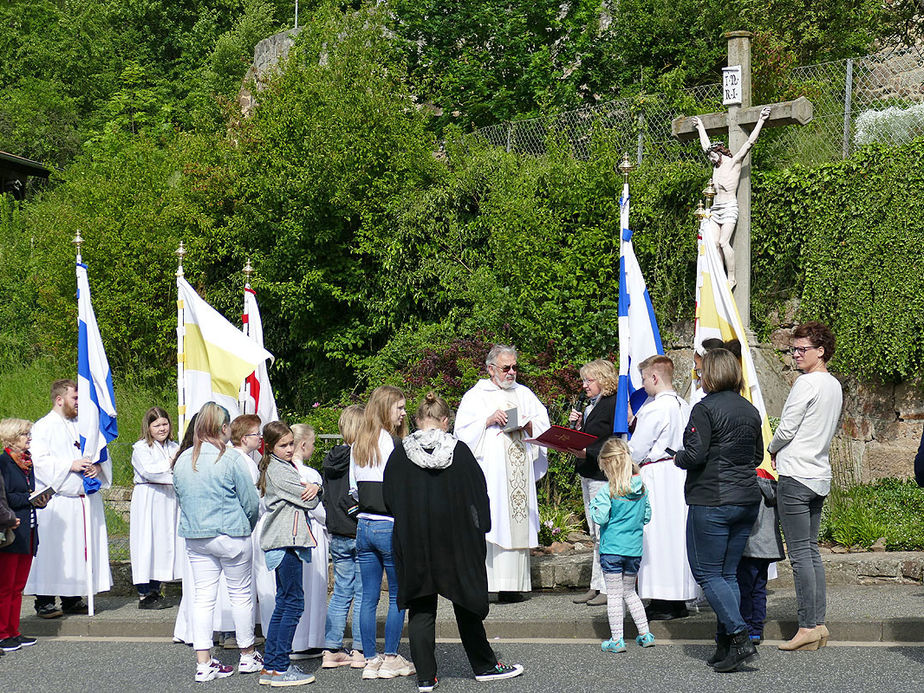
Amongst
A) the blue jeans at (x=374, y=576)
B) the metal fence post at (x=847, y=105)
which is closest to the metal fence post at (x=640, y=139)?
the metal fence post at (x=847, y=105)

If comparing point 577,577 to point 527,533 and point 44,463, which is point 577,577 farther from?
point 44,463

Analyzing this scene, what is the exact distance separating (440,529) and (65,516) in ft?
15.2

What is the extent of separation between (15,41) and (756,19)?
3183 cm

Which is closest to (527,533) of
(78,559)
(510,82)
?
(78,559)

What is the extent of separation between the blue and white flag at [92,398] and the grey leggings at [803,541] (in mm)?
6030

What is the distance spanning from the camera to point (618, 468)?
291 inches

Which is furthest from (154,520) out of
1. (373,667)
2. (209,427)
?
(373,667)

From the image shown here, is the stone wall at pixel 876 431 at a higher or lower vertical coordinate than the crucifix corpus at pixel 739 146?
lower

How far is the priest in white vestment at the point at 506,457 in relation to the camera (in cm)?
925

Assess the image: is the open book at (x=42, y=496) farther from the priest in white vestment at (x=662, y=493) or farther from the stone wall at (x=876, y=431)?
the stone wall at (x=876, y=431)

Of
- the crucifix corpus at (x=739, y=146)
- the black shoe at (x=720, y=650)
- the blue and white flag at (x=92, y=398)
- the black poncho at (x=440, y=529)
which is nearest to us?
the black poncho at (x=440, y=529)

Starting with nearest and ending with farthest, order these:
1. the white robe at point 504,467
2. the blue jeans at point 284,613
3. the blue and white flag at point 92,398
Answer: the blue jeans at point 284,613 < the white robe at point 504,467 < the blue and white flag at point 92,398

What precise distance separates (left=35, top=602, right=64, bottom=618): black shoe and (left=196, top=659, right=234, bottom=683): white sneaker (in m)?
2.77

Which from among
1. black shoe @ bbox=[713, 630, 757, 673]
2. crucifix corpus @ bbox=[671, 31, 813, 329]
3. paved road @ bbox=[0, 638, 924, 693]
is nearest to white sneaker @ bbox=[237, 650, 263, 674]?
paved road @ bbox=[0, 638, 924, 693]
